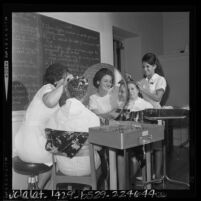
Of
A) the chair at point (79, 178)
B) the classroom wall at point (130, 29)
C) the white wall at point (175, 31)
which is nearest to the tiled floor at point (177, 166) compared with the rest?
the chair at point (79, 178)

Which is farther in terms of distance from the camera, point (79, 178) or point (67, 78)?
point (67, 78)

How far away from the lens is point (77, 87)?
1724 mm

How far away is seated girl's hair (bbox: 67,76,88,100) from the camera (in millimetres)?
1715

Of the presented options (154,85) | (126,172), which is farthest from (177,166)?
(154,85)

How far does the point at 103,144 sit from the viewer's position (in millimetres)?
1605

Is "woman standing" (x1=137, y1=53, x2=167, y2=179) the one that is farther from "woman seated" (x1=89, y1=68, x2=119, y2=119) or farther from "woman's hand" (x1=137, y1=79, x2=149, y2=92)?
"woman seated" (x1=89, y1=68, x2=119, y2=119)

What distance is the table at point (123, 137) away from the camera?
155 cm

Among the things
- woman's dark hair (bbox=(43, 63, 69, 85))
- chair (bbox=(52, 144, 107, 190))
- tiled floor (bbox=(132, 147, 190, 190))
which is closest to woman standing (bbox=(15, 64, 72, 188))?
woman's dark hair (bbox=(43, 63, 69, 85))

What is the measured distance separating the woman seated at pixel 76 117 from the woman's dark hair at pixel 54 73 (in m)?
0.09

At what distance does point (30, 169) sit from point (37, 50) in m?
0.77

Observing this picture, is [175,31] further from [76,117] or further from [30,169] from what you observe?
[30,169]

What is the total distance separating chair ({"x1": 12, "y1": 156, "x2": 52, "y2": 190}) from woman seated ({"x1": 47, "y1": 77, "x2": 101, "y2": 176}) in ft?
0.49
